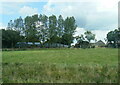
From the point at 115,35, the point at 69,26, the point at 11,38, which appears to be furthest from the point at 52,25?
the point at 11,38

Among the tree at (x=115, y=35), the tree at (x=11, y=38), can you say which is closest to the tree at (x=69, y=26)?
the tree at (x=115, y=35)

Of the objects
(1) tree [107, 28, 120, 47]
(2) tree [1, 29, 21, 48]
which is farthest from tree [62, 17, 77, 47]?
(2) tree [1, 29, 21, 48]

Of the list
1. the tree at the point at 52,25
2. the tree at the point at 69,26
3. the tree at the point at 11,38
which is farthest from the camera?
the tree at the point at 11,38

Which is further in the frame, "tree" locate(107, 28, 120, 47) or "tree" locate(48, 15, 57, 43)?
"tree" locate(48, 15, 57, 43)

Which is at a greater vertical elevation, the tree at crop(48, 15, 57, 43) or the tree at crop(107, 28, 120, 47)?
the tree at crop(48, 15, 57, 43)

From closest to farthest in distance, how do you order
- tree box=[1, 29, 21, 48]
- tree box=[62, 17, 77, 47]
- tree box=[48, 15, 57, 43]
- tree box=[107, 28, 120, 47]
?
tree box=[107, 28, 120, 47] < tree box=[48, 15, 57, 43] < tree box=[62, 17, 77, 47] < tree box=[1, 29, 21, 48]

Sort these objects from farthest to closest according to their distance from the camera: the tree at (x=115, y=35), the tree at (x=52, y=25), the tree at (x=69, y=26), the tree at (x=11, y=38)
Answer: the tree at (x=11, y=38) < the tree at (x=69, y=26) < the tree at (x=52, y=25) < the tree at (x=115, y=35)

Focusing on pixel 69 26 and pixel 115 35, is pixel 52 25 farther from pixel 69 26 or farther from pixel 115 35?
pixel 115 35

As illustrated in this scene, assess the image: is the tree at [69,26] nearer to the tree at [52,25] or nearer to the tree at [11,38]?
the tree at [52,25]

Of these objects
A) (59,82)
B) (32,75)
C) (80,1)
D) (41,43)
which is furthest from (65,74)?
(41,43)

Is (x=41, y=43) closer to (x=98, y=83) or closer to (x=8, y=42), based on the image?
(x=8, y=42)

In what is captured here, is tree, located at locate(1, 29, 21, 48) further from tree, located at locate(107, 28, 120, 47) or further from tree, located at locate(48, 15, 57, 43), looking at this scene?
tree, located at locate(107, 28, 120, 47)

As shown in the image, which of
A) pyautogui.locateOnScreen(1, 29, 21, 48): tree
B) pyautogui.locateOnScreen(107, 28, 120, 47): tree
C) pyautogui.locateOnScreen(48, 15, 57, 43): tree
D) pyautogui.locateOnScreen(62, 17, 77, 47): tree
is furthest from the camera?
pyautogui.locateOnScreen(1, 29, 21, 48): tree

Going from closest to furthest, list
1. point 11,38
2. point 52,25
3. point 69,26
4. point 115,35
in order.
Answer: point 52,25, point 115,35, point 69,26, point 11,38
